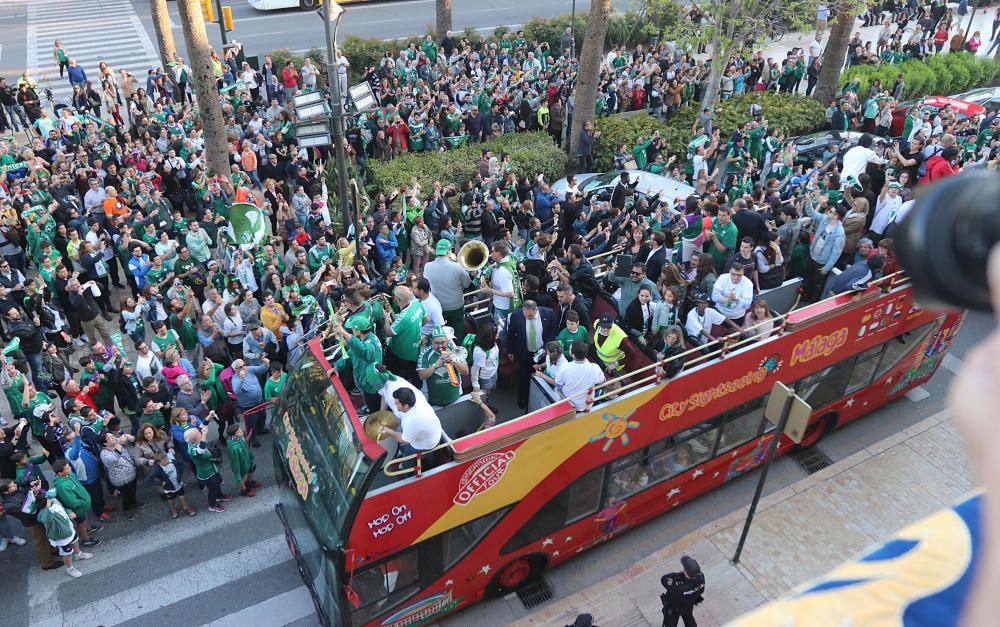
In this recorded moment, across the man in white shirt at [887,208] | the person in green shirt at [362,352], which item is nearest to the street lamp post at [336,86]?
the person in green shirt at [362,352]

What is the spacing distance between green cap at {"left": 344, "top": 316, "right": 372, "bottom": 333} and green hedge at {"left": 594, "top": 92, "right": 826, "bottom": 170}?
47.1ft

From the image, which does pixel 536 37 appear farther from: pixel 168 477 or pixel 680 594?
pixel 680 594

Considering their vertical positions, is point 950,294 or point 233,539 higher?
point 950,294

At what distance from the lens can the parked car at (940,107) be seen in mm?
→ 22578

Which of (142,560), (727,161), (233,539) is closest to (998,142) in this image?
(727,161)

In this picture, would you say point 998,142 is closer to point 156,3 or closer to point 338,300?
point 338,300

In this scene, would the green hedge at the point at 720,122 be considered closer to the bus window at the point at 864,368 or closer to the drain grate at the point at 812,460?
the bus window at the point at 864,368

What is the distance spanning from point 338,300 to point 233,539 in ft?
13.5

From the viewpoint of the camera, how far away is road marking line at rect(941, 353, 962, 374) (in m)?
14.4

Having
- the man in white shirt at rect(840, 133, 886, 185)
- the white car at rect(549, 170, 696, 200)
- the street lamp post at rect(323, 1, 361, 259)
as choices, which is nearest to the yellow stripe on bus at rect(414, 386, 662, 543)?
the street lamp post at rect(323, 1, 361, 259)

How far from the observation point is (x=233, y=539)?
10531 millimetres

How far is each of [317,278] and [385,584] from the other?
20.2 ft

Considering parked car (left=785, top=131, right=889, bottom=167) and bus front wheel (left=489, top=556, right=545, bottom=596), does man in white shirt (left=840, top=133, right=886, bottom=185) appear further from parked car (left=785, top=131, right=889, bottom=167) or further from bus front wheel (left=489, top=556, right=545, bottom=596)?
bus front wheel (left=489, top=556, right=545, bottom=596)

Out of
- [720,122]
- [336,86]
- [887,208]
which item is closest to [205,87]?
[336,86]
